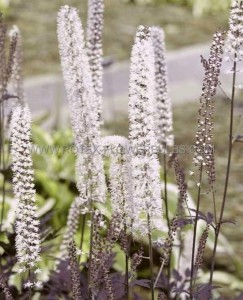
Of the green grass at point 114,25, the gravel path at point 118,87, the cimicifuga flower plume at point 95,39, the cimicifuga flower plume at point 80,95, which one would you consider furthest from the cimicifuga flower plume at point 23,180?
the green grass at point 114,25

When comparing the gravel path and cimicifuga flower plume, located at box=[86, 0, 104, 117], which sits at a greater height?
the gravel path

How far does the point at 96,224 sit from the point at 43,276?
305 centimetres

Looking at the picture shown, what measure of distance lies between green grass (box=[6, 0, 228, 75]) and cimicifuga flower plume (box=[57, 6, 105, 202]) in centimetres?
997

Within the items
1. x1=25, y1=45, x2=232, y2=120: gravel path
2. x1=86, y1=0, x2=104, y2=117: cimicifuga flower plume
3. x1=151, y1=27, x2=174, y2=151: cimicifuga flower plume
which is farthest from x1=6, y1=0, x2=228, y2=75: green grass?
x1=86, y1=0, x2=104, y2=117: cimicifuga flower plume

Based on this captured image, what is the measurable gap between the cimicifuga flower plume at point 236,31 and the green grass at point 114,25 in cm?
1019

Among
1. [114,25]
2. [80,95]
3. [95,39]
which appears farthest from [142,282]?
[114,25]

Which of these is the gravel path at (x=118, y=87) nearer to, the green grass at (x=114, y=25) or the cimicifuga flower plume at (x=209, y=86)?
the green grass at (x=114, y=25)

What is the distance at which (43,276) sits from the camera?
6.22m

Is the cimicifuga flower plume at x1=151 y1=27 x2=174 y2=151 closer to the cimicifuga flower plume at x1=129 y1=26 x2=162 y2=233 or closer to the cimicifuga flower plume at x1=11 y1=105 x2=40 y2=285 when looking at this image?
the cimicifuga flower plume at x1=129 y1=26 x2=162 y2=233

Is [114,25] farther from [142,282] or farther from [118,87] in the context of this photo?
[142,282]

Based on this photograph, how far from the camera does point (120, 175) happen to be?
3145 mm

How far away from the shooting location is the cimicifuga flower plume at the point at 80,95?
3451 mm

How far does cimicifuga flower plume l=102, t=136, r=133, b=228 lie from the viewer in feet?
10.3

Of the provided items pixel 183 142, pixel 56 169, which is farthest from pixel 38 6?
pixel 56 169
